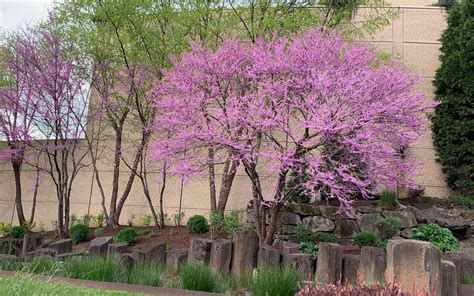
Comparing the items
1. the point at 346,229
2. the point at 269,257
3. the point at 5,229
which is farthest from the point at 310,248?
the point at 5,229

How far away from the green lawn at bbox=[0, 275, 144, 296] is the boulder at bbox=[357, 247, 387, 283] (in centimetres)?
285

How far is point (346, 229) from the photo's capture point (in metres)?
9.38

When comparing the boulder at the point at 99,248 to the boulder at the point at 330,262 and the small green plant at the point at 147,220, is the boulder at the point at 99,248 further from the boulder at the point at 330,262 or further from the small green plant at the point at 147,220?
the small green plant at the point at 147,220

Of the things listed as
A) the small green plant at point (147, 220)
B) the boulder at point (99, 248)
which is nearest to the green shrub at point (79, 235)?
the small green plant at point (147, 220)

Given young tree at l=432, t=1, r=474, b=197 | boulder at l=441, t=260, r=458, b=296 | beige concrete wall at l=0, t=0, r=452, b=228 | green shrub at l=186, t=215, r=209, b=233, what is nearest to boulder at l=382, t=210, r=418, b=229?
young tree at l=432, t=1, r=474, b=197

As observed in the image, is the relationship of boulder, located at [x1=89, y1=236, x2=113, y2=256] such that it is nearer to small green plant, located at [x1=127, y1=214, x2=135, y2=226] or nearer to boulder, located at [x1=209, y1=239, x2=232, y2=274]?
boulder, located at [x1=209, y1=239, x2=232, y2=274]

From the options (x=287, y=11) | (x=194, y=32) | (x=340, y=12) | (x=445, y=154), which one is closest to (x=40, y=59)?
(x=194, y=32)

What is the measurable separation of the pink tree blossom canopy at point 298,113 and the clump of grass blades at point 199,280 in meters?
1.88

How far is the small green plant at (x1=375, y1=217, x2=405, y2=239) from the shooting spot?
331 inches

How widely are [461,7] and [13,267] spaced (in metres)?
11.8

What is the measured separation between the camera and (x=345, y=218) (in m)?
9.44

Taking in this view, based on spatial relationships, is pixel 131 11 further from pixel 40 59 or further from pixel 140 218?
pixel 140 218

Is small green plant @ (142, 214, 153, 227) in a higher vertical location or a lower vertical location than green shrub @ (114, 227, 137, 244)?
higher

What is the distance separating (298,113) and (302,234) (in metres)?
2.47
